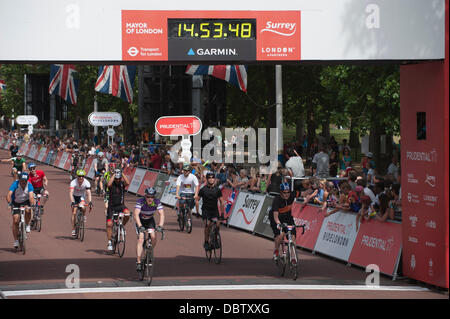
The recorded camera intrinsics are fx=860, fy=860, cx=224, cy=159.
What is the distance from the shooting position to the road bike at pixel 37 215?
24.0 m

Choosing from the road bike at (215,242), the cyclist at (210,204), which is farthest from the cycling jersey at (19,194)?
the road bike at (215,242)

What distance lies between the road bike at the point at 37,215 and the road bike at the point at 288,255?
9.02m

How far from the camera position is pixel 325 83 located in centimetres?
3288

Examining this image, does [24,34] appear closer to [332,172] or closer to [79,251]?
[79,251]

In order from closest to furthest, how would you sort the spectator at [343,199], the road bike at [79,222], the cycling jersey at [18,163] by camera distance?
the spectator at [343,199]
the road bike at [79,222]
the cycling jersey at [18,163]

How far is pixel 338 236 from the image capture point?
19.4m

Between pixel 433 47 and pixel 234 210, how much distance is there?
1235 centimetres

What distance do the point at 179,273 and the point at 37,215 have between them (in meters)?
8.15

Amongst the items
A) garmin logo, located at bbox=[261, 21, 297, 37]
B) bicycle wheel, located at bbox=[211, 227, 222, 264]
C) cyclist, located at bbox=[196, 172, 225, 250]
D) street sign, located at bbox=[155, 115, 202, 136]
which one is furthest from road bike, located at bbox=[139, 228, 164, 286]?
street sign, located at bbox=[155, 115, 202, 136]

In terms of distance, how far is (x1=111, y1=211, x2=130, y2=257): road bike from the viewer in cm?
1975

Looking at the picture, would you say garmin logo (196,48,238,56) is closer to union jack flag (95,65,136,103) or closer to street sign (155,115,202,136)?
street sign (155,115,202,136)

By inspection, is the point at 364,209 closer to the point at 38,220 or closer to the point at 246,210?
the point at 246,210

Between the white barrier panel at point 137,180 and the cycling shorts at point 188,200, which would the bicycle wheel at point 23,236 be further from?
the white barrier panel at point 137,180

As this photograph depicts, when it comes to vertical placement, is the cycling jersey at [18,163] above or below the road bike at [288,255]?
above
